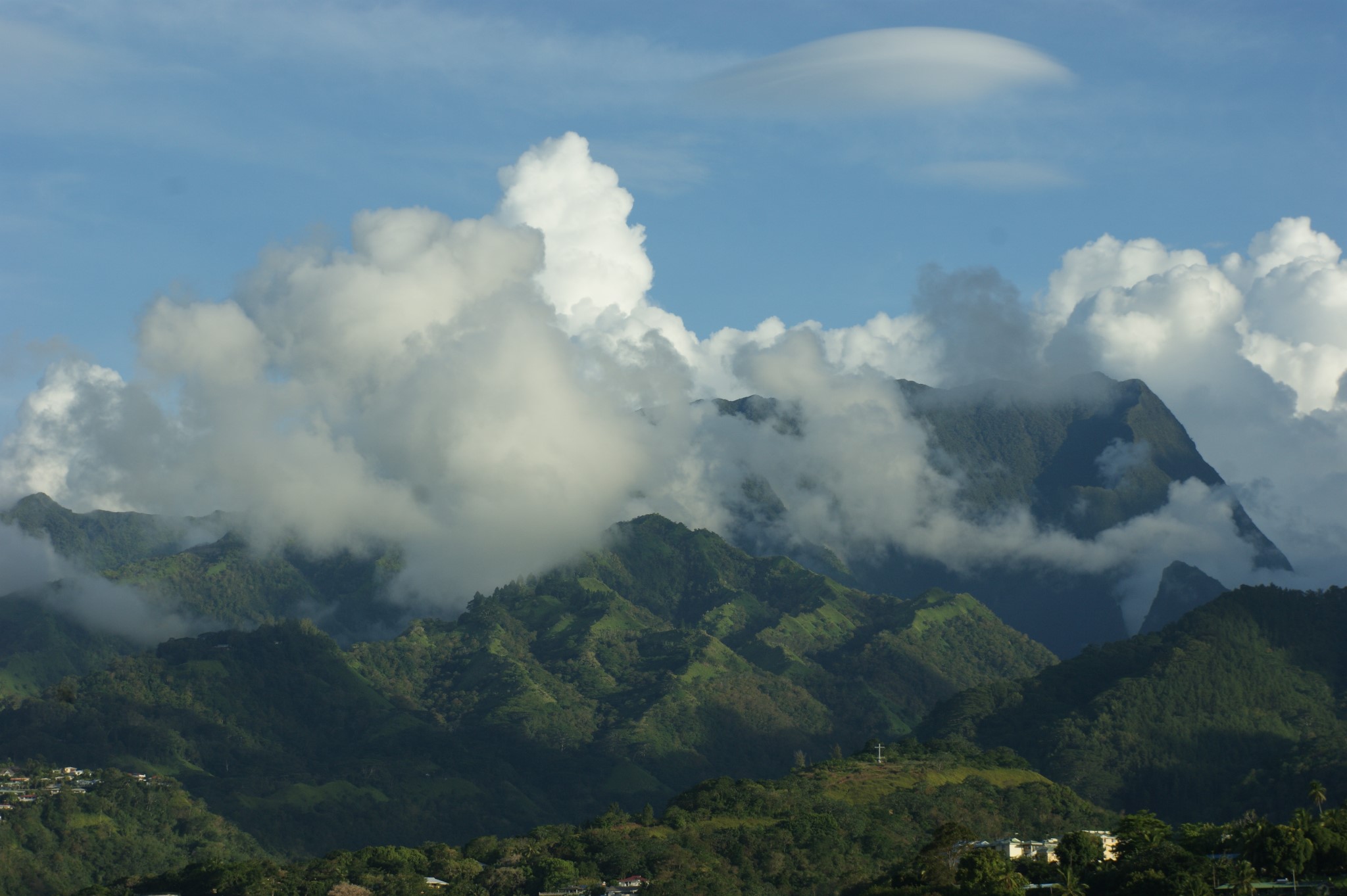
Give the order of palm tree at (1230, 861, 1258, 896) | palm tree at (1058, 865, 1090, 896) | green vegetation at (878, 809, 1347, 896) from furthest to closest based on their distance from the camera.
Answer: palm tree at (1058, 865, 1090, 896)
green vegetation at (878, 809, 1347, 896)
palm tree at (1230, 861, 1258, 896)

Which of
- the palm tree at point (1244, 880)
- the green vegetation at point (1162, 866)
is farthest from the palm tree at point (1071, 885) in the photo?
the palm tree at point (1244, 880)

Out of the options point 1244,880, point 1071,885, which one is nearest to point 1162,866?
point 1071,885

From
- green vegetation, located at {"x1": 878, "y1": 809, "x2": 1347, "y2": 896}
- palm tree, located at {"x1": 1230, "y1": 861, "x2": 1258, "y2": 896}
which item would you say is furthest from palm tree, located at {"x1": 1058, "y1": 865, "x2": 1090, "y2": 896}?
palm tree, located at {"x1": 1230, "y1": 861, "x2": 1258, "y2": 896}

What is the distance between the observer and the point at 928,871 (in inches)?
6457

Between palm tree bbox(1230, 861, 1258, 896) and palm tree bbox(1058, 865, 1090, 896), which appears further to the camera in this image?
palm tree bbox(1058, 865, 1090, 896)

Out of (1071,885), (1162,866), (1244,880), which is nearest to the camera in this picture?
(1244,880)

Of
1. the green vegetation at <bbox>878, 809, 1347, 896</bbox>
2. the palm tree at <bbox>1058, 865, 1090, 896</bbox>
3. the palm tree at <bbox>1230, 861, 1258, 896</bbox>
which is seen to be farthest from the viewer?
the palm tree at <bbox>1058, 865, 1090, 896</bbox>

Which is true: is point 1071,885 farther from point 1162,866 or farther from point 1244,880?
point 1244,880

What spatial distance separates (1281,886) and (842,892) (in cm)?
5569

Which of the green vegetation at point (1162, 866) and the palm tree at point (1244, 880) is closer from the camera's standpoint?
the palm tree at point (1244, 880)

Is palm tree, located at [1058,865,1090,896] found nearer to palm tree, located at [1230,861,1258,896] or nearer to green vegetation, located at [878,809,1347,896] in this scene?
green vegetation, located at [878,809,1347,896]

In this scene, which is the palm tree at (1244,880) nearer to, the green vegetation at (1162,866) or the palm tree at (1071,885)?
the green vegetation at (1162,866)

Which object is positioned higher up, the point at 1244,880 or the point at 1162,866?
the point at 1162,866

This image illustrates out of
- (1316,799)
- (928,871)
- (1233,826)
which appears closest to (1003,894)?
(928,871)
